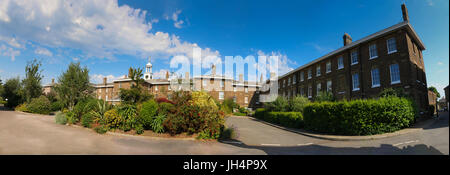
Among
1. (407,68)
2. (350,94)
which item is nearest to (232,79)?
(350,94)

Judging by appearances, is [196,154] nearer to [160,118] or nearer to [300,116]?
[160,118]

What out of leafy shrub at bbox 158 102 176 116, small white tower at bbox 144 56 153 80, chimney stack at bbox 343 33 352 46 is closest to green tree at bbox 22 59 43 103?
leafy shrub at bbox 158 102 176 116

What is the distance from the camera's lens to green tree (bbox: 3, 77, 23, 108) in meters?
20.8

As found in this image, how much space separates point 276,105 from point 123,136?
1586 centimetres

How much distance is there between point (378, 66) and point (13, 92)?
4249 centimetres

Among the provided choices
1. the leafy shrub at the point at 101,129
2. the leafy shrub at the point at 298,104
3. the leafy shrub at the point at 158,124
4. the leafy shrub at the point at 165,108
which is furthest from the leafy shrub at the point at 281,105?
the leafy shrub at the point at 101,129

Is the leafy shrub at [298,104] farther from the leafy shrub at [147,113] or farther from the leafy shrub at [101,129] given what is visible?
the leafy shrub at [101,129]

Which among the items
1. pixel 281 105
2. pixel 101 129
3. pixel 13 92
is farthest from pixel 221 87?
pixel 13 92

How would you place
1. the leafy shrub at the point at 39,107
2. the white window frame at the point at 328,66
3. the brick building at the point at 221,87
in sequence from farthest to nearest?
the brick building at the point at 221,87, the white window frame at the point at 328,66, the leafy shrub at the point at 39,107

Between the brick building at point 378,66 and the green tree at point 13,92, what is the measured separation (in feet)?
128

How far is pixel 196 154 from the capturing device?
5.43m

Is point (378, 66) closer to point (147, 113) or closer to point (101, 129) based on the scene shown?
point (147, 113)

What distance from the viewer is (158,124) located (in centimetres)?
805

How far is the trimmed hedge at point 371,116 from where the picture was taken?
328 inches
